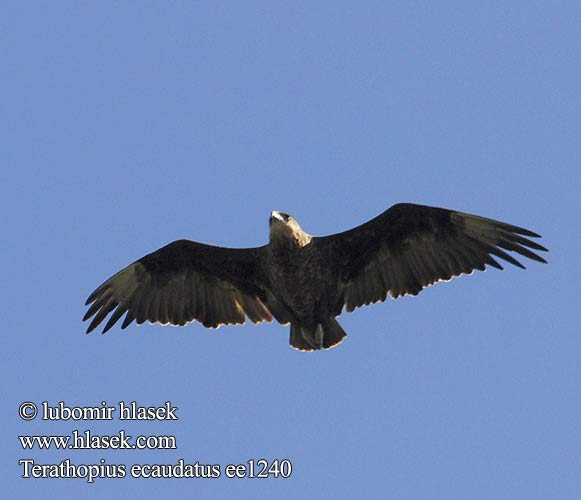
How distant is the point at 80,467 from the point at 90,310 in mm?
2026

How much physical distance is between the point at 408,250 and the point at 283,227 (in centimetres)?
161

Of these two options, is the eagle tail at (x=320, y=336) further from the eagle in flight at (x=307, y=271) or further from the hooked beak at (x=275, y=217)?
the hooked beak at (x=275, y=217)

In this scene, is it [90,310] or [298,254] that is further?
[90,310]

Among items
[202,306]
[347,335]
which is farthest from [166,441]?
[347,335]

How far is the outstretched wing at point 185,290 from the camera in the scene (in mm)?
12883

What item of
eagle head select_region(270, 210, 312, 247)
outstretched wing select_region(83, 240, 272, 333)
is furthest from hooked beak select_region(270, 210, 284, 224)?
outstretched wing select_region(83, 240, 272, 333)

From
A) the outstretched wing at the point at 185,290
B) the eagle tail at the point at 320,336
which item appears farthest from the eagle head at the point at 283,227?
the eagle tail at the point at 320,336

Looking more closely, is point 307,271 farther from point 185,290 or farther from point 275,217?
point 185,290

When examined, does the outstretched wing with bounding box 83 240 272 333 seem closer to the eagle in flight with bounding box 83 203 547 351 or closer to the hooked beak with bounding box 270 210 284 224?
the eagle in flight with bounding box 83 203 547 351

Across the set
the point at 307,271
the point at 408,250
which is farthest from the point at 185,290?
the point at 408,250

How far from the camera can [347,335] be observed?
1237cm

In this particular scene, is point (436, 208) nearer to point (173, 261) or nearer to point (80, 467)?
point (173, 261)

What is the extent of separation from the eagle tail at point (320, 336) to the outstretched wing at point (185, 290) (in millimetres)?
584

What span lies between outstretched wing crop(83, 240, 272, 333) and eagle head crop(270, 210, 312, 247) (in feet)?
3.20
